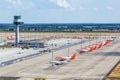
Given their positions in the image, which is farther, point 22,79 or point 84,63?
point 84,63

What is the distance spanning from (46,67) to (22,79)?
17.1 m

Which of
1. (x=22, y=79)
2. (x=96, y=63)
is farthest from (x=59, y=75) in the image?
(x=96, y=63)

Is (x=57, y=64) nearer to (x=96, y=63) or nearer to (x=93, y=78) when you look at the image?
(x=96, y=63)

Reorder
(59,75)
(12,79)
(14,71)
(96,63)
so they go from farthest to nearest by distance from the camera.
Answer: (96,63), (14,71), (59,75), (12,79)

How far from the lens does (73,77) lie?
6919 centimetres

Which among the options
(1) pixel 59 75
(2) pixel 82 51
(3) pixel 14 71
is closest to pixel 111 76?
(1) pixel 59 75

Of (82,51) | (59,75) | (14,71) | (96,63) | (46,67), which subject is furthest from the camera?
(82,51)

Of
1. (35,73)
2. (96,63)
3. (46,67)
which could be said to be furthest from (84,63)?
(35,73)

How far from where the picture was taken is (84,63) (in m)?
92.2

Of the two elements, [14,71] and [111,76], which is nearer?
[111,76]

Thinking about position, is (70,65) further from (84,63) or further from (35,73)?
(35,73)

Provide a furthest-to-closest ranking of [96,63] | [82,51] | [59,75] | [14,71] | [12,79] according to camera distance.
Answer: [82,51]
[96,63]
[14,71]
[59,75]
[12,79]

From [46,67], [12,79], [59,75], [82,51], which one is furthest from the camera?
[82,51]

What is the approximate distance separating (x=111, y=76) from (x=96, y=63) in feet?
77.8
